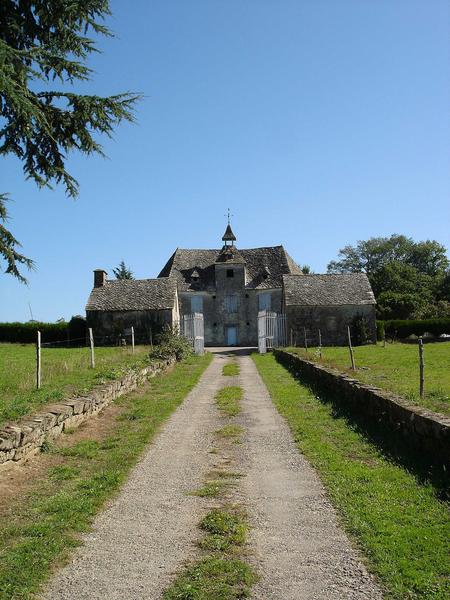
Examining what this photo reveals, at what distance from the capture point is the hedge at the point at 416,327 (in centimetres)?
4356

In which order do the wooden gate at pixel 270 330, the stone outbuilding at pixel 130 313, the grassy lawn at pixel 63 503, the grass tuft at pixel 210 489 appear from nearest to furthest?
the grassy lawn at pixel 63 503 → the grass tuft at pixel 210 489 → the wooden gate at pixel 270 330 → the stone outbuilding at pixel 130 313

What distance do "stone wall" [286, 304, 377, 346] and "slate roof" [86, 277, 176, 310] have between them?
907cm

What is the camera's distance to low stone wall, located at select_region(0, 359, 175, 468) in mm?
7219

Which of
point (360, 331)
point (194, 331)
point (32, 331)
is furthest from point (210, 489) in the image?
point (32, 331)

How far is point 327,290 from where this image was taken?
40.0 m

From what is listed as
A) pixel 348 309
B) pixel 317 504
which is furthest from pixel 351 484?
pixel 348 309

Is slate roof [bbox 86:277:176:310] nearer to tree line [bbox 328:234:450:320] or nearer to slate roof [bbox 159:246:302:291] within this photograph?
slate roof [bbox 159:246:302:291]

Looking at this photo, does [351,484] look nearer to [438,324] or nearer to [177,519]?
[177,519]

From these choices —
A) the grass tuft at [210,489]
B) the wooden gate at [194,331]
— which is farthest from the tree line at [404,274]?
the grass tuft at [210,489]

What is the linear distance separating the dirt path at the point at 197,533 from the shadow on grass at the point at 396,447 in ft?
4.04

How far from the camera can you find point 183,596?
381 centimetres

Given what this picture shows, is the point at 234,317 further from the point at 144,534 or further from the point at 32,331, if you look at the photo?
the point at 144,534

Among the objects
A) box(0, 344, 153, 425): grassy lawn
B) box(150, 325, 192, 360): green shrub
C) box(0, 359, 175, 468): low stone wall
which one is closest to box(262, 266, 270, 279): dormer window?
box(150, 325, 192, 360): green shrub

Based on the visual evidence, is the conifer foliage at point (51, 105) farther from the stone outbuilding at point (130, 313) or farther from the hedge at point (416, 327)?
the hedge at point (416, 327)
